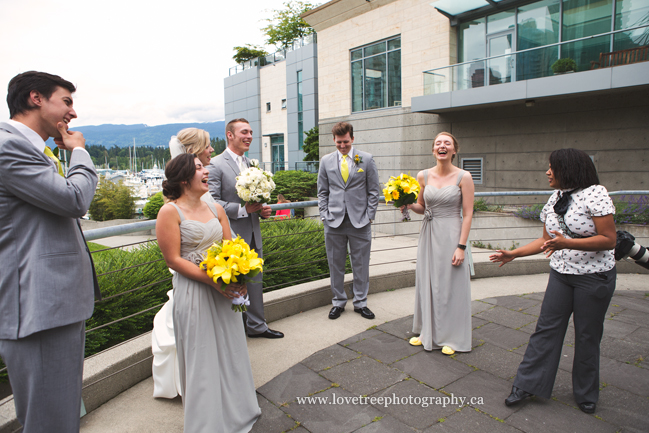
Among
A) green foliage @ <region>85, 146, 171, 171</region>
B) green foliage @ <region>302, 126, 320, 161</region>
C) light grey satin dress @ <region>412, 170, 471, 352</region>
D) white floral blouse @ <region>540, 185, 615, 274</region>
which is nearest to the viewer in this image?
white floral blouse @ <region>540, 185, 615, 274</region>

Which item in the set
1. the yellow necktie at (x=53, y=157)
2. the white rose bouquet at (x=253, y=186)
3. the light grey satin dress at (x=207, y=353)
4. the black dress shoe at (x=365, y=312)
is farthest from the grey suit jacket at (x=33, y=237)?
the black dress shoe at (x=365, y=312)

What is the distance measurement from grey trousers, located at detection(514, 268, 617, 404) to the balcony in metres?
10.2

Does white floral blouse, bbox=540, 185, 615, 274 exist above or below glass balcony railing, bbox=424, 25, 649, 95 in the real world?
below

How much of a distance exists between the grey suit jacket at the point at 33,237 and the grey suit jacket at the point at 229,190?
7.05ft

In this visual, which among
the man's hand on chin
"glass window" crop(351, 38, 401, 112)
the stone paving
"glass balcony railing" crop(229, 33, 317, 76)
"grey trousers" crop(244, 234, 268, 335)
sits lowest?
the stone paving

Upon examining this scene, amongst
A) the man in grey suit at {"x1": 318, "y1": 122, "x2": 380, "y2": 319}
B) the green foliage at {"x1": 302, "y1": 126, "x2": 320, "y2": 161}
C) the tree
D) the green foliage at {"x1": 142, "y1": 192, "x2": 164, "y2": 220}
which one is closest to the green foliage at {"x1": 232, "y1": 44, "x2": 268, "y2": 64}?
the tree

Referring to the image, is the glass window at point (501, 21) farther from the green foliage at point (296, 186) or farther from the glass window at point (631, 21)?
the green foliage at point (296, 186)

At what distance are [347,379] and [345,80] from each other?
18.0 m

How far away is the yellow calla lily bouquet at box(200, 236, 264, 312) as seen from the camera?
2557 millimetres

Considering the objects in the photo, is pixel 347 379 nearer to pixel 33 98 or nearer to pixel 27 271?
pixel 27 271

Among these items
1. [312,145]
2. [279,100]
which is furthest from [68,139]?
[279,100]

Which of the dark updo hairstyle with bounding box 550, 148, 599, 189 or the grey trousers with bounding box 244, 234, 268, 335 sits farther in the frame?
the grey trousers with bounding box 244, 234, 268, 335

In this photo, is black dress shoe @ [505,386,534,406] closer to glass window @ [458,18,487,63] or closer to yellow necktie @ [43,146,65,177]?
yellow necktie @ [43,146,65,177]

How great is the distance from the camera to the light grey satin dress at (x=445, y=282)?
413 cm
